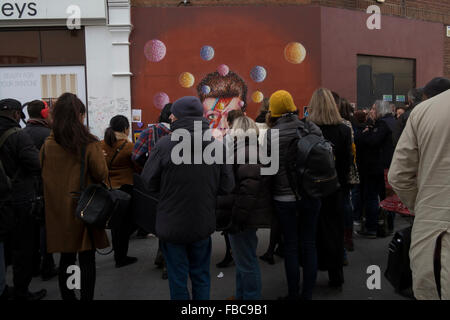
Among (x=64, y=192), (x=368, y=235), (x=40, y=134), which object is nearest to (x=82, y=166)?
(x=64, y=192)

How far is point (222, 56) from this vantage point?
943 cm

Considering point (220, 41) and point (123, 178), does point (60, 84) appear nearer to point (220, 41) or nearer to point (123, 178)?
point (220, 41)

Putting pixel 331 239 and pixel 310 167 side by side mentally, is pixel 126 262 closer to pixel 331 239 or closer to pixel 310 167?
pixel 331 239

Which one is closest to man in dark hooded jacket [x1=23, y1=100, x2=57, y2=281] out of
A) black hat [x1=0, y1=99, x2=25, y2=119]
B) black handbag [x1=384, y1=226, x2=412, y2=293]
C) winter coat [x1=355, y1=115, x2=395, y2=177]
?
black hat [x1=0, y1=99, x2=25, y2=119]

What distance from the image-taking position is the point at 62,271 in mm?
3391

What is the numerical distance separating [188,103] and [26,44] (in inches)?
310

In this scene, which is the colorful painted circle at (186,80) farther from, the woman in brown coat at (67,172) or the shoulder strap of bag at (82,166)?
the shoulder strap of bag at (82,166)

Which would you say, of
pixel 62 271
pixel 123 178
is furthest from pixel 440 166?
pixel 123 178

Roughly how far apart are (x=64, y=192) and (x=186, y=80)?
6518 millimetres

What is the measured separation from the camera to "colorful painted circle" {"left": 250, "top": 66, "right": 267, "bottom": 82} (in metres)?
9.43

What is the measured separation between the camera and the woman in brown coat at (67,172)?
128 inches

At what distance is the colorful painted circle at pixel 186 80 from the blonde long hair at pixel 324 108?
18.3 feet

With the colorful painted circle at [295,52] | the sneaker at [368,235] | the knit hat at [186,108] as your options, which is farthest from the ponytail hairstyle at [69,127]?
the colorful painted circle at [295,52]

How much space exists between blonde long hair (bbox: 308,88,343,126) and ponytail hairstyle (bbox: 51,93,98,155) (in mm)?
2272
